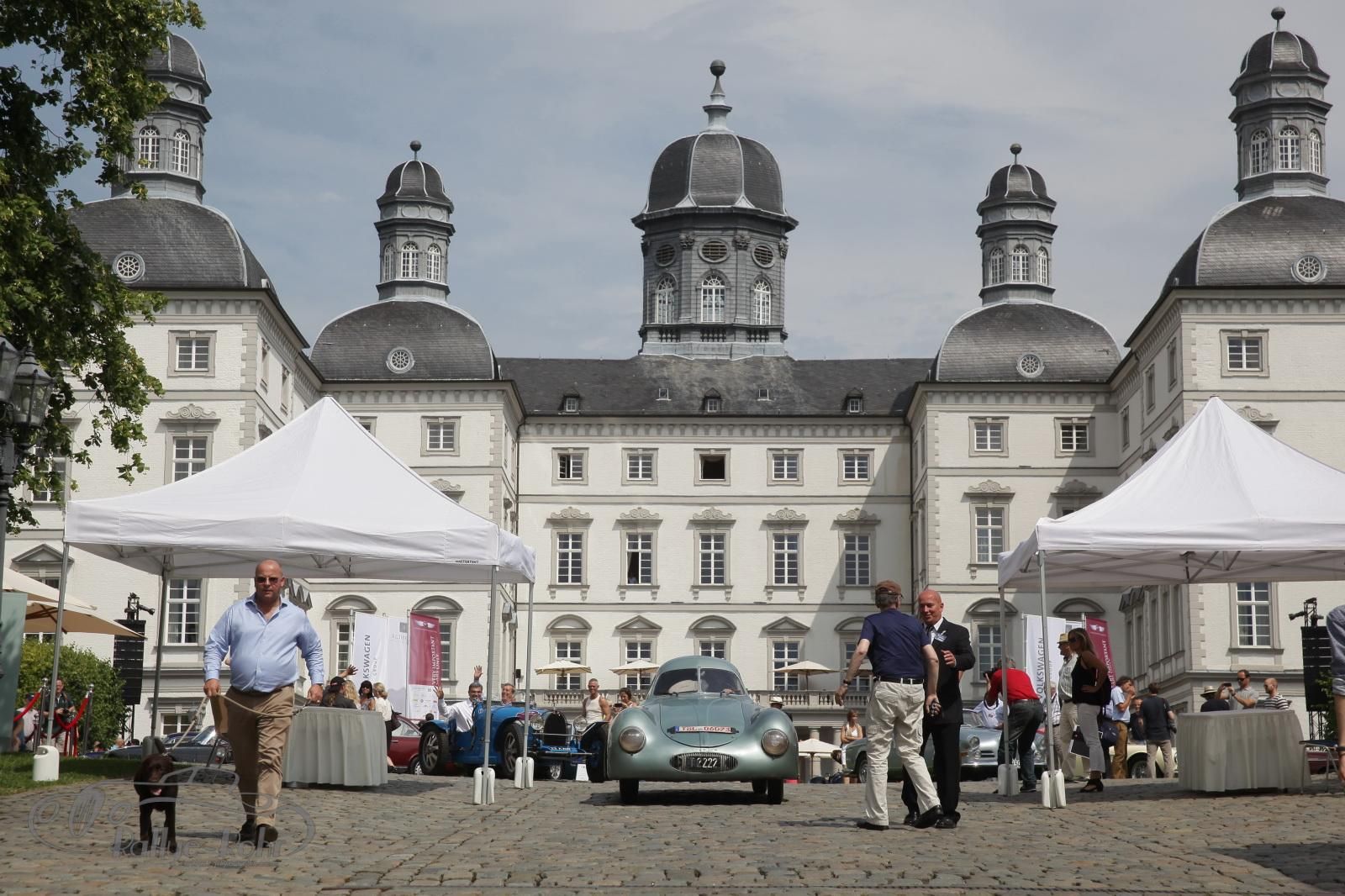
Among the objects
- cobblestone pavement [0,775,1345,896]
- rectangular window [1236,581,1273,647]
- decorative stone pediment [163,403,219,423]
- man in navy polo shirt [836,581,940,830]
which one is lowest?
cobblestone pavement [0,775,1345,896]

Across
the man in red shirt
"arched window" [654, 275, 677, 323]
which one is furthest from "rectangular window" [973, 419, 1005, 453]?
the man in red shirt

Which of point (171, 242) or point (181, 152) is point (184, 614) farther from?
point (181, 152)

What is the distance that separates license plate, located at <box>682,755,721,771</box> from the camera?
18172mm

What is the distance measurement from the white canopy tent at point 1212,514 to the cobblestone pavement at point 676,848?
2.45m

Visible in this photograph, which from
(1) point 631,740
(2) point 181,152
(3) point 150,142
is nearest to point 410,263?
(2) point 181,152

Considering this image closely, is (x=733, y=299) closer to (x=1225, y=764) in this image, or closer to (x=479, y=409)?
(x=479, y=409)

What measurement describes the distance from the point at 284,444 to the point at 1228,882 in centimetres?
1226

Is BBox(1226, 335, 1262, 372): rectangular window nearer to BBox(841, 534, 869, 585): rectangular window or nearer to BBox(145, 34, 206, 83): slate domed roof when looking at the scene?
BBox(841, 534, 869, 585): rectangular window

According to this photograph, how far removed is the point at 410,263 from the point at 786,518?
1688 cm

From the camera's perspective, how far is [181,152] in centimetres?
5916

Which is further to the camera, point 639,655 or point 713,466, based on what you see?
point 713,466

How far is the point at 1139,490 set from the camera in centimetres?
1972

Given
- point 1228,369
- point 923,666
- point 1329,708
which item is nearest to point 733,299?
point 1228,369

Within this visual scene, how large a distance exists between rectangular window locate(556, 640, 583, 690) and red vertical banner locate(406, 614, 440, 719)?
25.9 m
